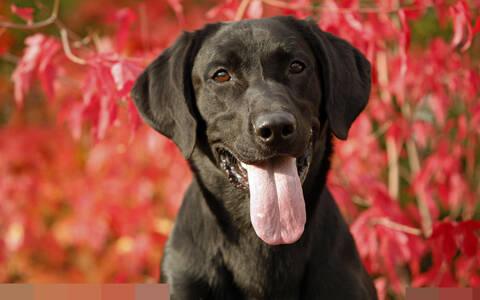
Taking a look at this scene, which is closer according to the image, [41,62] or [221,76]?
[221,76]

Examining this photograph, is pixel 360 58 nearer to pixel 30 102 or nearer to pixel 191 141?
pixel 191 141

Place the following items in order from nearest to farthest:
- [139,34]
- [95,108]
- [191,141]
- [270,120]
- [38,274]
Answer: [270,120] < [191,141] < [95,108] < [139,34] < [38,274]

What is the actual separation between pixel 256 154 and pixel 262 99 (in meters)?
0.22

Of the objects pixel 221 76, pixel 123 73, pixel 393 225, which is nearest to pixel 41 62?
pixel 123 73

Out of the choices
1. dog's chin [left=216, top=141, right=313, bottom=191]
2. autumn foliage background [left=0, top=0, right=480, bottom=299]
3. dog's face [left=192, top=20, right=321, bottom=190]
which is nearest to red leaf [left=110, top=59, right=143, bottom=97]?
autumn foliage background [left=0, top=0, right=480, bottom=299]

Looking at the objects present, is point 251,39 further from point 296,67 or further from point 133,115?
point 133,115

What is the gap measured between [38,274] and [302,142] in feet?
15.0

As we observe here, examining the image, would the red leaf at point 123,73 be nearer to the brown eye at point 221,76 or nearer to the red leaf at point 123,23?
the brown eye at point 221,76

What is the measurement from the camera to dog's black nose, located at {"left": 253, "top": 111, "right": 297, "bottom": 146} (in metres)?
2.25

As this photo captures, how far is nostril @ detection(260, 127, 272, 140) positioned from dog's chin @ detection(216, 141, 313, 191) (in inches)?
5.0

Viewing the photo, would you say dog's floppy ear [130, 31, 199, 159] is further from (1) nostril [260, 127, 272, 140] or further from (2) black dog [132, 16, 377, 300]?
(1) nostril [260, 127, 272, 140]

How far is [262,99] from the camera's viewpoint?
236 cm

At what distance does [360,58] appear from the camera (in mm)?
2869

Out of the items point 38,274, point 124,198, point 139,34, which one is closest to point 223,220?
point 124,198
